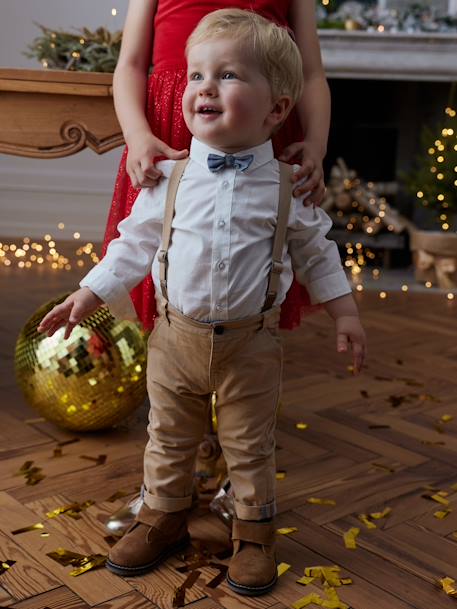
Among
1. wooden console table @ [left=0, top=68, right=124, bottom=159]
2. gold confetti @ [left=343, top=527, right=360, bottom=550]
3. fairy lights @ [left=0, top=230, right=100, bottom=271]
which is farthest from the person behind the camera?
fairy lights @ [left=0, top=230, right=100, bottom=271]

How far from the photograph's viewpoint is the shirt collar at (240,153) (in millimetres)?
1088

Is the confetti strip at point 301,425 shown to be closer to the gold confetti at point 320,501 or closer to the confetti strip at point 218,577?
the gold confetti at point 320,501

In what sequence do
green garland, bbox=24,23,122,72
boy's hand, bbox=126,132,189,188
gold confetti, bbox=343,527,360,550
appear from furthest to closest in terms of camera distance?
green garland, bbox=24,23,122,72 → gold confetti, bbox=343,527,360,550 → boy's hand, bbox=126,132,189,188

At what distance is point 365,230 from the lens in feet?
11.9

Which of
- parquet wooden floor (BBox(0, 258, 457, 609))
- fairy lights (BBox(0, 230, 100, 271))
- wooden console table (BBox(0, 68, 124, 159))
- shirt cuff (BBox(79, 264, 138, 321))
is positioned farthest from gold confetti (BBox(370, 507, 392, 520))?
fairy lights (BBox(0, 230, 100, 271))

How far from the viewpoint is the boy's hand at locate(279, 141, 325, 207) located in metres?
1.13

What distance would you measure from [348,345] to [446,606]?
0.38m

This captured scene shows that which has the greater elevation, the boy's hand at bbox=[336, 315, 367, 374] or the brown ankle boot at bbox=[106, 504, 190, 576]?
the boy's hand at bbox=[336, 315, 367, 374]

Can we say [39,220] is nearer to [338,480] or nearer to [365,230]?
[365,230]

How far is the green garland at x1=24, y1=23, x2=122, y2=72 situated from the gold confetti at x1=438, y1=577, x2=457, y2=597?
1177mm

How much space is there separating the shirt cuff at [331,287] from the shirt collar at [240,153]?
191 millimetres

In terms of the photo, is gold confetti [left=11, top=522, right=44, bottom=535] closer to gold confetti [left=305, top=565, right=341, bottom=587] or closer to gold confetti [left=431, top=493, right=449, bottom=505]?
gold confetti [left=305, top=565, right=341, bottom=587]

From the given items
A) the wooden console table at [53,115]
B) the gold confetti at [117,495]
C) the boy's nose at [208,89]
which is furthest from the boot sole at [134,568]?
A: the wooden console table at [53,115]

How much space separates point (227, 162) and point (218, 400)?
33 centimetres
